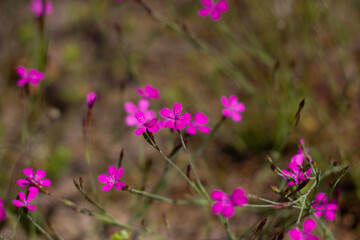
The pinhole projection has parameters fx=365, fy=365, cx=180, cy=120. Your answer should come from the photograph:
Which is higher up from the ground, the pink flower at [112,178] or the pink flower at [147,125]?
the pink flower at [147,125]

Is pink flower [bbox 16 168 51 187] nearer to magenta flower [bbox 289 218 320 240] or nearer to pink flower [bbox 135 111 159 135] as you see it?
pink flower [bbox 135 111 159 135]

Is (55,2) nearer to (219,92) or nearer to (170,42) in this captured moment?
(170,42)

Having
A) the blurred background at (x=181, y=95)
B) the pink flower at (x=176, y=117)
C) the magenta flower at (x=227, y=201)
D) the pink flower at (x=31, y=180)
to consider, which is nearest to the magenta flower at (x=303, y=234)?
the magenta flower at (x=227, y=201)

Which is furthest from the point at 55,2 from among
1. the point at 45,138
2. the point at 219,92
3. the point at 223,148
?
the point at 223,148

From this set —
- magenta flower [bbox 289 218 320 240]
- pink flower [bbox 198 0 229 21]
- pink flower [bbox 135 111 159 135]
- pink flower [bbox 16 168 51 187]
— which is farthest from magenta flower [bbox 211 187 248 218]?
pink flower [bbox 198 0 229 21]

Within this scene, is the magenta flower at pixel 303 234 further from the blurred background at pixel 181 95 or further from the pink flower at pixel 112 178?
the blurred background at pixel 181 95

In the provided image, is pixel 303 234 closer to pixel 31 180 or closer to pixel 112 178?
pixel 112 178
